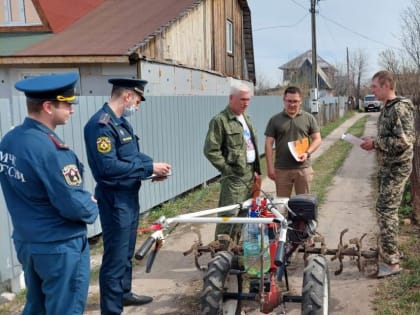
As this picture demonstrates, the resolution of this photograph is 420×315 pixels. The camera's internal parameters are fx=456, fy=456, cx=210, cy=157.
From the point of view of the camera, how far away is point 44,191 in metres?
2.60

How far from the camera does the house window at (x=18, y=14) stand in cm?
1177

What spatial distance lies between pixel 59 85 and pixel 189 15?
10.7 meters

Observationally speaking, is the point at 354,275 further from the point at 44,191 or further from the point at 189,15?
the point at 189,15

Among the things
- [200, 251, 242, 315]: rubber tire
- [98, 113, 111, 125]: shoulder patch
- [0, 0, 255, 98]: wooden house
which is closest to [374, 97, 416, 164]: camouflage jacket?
[200, 251, 242, 315]: rubber tire

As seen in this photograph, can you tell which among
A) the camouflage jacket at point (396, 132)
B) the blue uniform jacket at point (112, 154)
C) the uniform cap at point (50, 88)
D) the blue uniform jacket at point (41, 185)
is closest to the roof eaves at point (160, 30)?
the blue uniform jacket at point (112, 154)

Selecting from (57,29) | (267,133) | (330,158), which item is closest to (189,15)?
(57,29)

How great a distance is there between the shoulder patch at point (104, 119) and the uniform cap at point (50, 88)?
0.77 metres

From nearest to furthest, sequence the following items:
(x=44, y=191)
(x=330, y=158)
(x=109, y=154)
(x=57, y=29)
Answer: (x=44, y=191) < (x=109, y=154) < (x=57, y=29) < (x=330, y=158)

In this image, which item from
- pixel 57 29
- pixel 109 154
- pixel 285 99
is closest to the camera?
pixel 109 154

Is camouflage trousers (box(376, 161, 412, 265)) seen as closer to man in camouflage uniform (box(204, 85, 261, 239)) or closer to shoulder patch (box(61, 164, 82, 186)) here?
man in camouflage uniform (box(204, 85, 261, 239))

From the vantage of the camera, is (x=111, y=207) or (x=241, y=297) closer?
(x=241, y=297)

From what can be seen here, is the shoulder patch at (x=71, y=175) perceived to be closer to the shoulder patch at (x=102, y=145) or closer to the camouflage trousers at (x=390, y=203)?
the shoulder patch at (x=102, y=145)

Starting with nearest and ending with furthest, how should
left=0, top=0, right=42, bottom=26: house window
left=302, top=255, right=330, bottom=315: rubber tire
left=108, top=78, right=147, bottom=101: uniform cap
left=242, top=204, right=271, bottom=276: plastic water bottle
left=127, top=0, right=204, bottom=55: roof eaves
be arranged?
left=302, top=255, right=330, bottom=315: rubber tire
left=242, top=204, right=271, bottom=276: plastic water bottle
left=108, top=78, right=147, bottom=101: uniform cap
left=127, top=0, right=204, bottom=55: roof eaves
left=0, top=0, right=42, bottom=26: house window

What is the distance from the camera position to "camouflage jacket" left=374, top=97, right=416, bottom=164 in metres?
4.39
